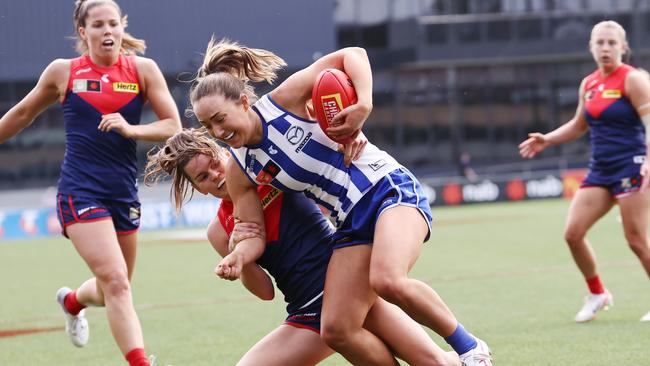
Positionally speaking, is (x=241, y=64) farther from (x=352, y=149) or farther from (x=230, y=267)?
(x=230, y=267)

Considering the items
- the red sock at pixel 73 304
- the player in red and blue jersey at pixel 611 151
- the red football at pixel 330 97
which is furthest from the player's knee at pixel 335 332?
the player in red and blue jersey at pixel 611 151

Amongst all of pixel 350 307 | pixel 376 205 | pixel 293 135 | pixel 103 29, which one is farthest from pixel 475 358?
pixel 103 29

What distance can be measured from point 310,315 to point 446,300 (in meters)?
4.39

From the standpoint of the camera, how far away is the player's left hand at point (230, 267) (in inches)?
193

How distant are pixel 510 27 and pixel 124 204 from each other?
34047mm

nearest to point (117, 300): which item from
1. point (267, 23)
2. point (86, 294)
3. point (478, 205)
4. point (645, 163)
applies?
point (86, 294)

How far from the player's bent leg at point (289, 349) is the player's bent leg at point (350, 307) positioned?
0.25m

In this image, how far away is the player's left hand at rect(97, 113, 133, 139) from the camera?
20.1ft

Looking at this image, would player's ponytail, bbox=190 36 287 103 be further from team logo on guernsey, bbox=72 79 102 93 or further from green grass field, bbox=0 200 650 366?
green grass field, bbox=0 200 650 366

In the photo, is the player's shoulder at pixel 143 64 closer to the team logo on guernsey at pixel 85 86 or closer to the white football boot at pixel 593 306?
the team logo on guernsey at pixel 85 86

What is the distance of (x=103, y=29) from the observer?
251 inches

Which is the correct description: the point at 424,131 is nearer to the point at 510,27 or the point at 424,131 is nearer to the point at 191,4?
the point at 510,27

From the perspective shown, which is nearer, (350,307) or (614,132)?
(350,307)

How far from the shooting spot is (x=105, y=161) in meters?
6.43
